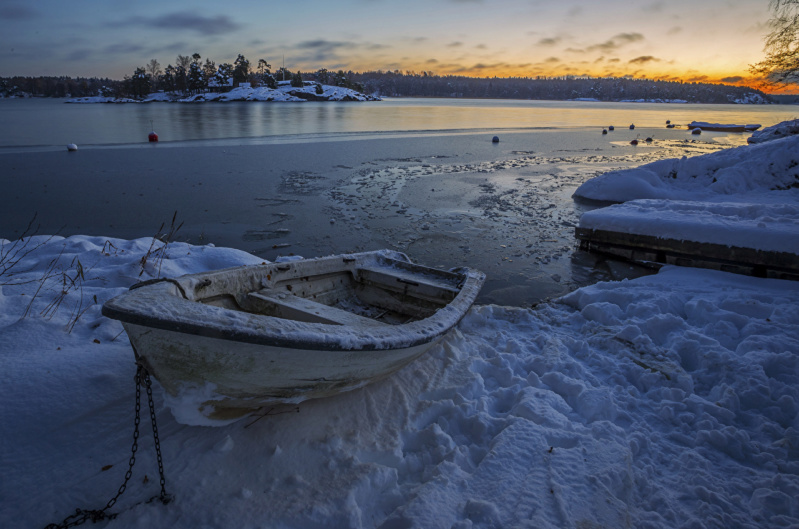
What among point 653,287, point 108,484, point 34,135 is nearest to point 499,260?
point 653,287

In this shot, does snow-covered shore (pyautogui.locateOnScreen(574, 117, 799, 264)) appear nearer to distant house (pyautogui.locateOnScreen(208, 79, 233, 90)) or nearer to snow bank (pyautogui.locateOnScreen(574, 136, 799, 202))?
snow bank (pyautogui.locateOnScreen(574, 136, 799, 202))

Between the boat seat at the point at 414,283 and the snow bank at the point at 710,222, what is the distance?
4.23m

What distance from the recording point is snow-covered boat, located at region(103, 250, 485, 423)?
2432 millimetres

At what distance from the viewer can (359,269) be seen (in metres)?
5.07

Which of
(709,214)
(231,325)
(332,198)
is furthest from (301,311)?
(332,198)

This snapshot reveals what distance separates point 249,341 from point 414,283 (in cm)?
259

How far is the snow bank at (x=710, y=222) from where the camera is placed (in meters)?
5.91

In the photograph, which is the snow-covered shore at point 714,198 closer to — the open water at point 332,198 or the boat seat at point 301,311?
the open water at point 332,198

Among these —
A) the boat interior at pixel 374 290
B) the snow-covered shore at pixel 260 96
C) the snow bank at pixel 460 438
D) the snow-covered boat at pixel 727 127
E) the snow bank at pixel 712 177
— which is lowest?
the snow bank at pixel 460 438

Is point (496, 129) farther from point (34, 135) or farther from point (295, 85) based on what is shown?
point (295, 85)

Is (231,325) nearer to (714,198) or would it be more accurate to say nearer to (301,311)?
(301,311)

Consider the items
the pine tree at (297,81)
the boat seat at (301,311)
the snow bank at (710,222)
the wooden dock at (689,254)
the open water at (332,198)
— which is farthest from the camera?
Result: the pine tree at (297,81)

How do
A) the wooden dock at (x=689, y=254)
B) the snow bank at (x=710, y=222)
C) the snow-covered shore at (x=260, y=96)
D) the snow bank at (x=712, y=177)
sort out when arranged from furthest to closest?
1. the snow-covered shore at (x=260, y=96)
2. the snow bank at (x=712, y=177)
3. the snow bank at (x=710, y=222)
4. the wooden dock at (x=689, y=254)

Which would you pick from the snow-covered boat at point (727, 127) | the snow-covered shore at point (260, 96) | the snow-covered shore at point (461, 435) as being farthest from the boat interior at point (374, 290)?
the snow-covered shore at point (260, 96)
